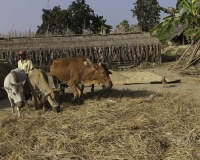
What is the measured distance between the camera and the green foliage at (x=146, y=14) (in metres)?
34.4

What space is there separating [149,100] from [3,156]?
415 centimetres

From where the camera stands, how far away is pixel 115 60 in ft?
60.6

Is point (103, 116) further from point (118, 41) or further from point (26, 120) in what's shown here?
point (118, 41)

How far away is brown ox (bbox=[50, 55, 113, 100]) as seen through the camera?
301 inches

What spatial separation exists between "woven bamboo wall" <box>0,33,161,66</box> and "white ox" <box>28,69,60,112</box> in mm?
10223

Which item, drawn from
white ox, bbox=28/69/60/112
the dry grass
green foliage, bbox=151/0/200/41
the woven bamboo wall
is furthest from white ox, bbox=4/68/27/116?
the woven bamboo wall

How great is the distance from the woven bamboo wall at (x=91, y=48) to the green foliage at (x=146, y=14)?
1585 cm

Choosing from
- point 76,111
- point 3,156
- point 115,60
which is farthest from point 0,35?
point 3,156

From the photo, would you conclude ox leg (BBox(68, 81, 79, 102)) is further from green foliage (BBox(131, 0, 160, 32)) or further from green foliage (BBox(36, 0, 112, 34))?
green foliage (BBox(131, 0, 160, 32))

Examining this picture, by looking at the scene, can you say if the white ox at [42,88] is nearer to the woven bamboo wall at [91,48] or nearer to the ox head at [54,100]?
the ox head at [54,100]

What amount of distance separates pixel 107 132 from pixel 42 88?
7.99 feet

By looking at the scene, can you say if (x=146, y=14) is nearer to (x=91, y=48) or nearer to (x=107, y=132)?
(x=91, y=48)

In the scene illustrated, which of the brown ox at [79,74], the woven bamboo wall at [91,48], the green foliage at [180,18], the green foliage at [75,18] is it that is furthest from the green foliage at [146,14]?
the brown ox at [79,74]

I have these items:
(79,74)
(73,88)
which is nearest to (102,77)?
(79,74)
